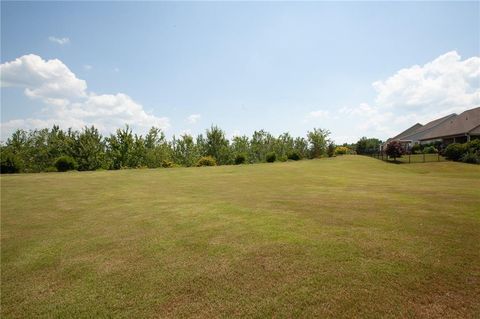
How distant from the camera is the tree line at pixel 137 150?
35406mm

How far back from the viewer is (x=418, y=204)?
8.90m

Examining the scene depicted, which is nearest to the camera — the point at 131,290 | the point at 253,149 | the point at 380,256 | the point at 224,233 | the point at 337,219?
the point at 131,290

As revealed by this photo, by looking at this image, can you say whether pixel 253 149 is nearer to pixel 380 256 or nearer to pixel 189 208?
pixel 189 208

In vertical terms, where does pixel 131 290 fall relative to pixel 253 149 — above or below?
below

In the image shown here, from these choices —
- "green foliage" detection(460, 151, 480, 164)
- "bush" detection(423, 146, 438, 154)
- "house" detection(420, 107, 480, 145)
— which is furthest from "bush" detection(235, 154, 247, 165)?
"house" detection(420, 107, 480, 145)

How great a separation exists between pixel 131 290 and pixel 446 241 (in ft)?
20.5

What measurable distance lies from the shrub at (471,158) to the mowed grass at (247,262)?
2339 cm

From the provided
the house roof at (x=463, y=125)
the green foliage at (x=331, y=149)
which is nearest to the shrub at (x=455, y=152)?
the house roof at (x=463, y=125)

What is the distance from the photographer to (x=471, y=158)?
26297mm

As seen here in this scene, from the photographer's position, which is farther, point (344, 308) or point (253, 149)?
point (253, 149)

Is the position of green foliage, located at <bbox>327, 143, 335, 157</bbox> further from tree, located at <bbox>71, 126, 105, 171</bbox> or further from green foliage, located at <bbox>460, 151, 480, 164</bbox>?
tree, located at <bbox>71, 126, 105, 171</bbox>

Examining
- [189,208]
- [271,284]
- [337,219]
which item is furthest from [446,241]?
[189,208]

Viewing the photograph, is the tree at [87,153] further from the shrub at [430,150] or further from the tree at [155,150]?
the shrub at [430,150]

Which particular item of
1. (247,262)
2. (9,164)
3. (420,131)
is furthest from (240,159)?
(420,131)
